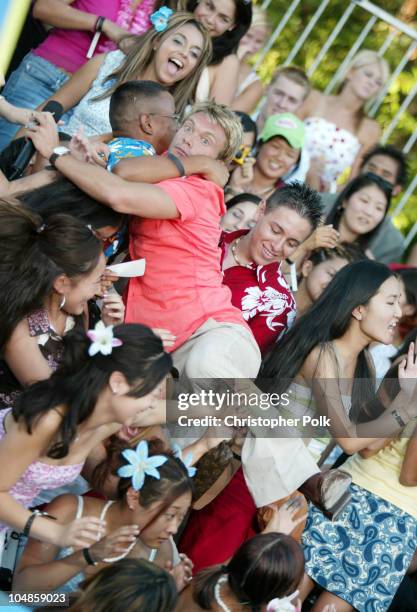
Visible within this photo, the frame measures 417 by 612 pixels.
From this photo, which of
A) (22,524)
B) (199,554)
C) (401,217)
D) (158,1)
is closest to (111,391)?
(22,524)

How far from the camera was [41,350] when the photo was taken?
3.37 meters

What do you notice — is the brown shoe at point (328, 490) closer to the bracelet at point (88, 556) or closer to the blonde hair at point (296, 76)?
the bracelet at point (88, 556)

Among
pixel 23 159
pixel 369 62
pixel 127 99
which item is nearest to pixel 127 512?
pixel 23 159

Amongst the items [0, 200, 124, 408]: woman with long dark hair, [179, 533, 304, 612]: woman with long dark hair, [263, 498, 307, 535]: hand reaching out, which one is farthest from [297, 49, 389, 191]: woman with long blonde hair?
[179, 533, 304, 612]: woman with long dark hair

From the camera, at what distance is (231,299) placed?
418 cm

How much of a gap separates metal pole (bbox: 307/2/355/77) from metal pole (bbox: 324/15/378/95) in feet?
0.49

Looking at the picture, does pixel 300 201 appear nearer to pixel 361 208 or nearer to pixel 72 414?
pixel 361 208

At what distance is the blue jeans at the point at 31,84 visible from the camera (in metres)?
5.09

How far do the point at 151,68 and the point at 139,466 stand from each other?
2.20 meters

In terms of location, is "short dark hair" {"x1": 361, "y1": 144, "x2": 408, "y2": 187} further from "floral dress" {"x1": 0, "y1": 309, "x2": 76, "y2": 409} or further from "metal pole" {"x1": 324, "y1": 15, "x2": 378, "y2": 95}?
"floral dress" {"x1": 0, "y1": 309, "x2": 76, "y2": 409}

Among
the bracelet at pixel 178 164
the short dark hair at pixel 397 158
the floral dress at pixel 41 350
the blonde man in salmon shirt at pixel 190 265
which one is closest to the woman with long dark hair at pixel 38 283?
the floral dress at pixel 41 350

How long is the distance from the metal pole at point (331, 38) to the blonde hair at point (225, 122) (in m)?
3.27

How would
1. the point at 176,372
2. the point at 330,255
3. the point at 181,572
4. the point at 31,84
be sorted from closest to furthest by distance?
the point at 181,572 < the point at 176,372 < the point at 330,255 < the point at 31,84

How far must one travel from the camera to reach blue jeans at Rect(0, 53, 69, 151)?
509 cm
